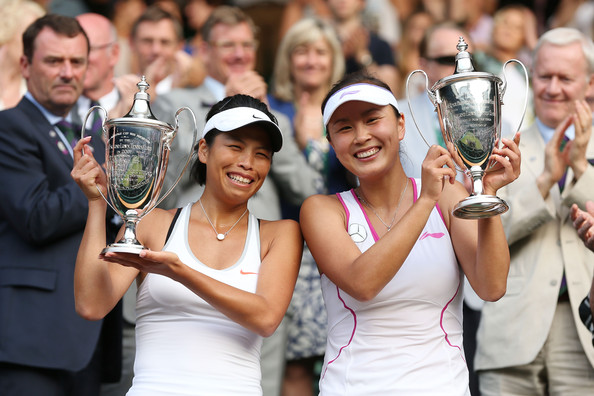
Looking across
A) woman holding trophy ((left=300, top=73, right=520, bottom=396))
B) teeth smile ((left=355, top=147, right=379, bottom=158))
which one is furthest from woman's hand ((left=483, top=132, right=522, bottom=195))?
teeth smile ((left=355, top=147, right=379, bottom=158))

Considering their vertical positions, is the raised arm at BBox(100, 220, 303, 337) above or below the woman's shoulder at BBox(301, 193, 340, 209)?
below

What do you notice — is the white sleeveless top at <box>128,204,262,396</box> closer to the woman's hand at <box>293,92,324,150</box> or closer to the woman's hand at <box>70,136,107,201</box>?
the woman's hand at <box>70,136,107,201</box>

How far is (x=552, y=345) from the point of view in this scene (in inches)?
153

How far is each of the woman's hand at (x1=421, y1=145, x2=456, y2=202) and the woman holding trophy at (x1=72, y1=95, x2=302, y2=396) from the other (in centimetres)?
60

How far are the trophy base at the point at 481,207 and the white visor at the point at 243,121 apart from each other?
77 centimetres

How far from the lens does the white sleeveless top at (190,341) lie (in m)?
2.85

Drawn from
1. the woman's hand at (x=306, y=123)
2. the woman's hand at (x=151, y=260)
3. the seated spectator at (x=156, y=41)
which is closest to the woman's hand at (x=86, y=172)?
the woman's hand at (x=151, y=260)

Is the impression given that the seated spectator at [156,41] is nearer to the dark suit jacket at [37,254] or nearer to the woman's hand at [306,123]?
the woman's hand at [306,123]

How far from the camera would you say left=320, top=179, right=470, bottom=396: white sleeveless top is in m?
2.83

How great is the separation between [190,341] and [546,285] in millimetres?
1857

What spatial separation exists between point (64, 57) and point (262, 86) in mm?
1054

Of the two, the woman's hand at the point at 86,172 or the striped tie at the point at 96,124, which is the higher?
the striped tie at the point at 96,124

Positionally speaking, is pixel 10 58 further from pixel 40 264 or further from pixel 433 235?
pixel 433 235

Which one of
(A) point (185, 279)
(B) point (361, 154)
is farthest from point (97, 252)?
(B) point (361, 154)
